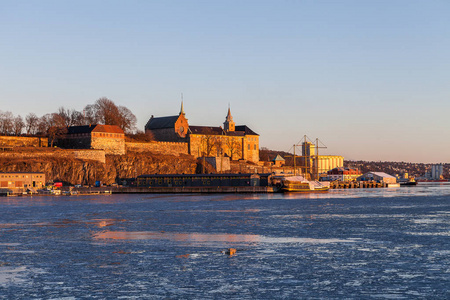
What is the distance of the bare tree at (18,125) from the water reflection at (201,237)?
95596 millimetres

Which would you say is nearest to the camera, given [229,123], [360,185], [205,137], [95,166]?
[95,166]

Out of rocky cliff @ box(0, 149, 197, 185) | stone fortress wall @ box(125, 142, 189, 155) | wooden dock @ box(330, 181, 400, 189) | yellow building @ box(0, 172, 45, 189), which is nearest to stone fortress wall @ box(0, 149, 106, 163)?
rocky cliff @ box(0, 149, 197, 185)

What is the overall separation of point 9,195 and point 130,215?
155ft

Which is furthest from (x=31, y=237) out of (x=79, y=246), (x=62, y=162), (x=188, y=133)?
(x=188, y=133)

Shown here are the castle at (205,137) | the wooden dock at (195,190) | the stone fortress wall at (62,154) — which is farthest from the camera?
the castle at (205,137)

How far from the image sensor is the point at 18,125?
4798 inches

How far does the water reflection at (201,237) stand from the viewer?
27.4 m

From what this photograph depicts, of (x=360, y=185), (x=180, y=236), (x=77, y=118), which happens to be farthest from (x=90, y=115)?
(x=180, y=236)

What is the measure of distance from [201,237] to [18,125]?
332ft

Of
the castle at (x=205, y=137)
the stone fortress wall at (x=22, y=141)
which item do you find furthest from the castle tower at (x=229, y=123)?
the stone fortress wall at (x=22, y=141)

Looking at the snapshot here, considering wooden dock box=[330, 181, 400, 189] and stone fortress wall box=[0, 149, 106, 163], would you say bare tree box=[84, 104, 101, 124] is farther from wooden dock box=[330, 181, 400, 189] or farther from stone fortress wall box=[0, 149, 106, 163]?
wooden dock box=[330, 181, 400, 189]

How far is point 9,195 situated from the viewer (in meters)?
85.9

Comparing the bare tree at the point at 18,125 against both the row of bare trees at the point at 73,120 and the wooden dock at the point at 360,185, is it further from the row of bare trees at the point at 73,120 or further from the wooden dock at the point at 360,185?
the wooden dock at the point at 360,185

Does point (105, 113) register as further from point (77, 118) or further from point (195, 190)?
point (195, 190)
